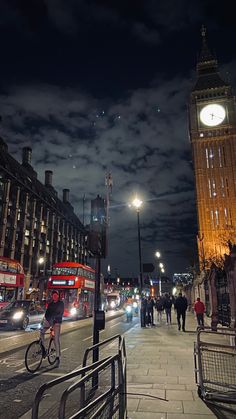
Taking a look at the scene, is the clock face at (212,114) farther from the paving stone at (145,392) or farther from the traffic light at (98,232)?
the paving stone at (145,392)

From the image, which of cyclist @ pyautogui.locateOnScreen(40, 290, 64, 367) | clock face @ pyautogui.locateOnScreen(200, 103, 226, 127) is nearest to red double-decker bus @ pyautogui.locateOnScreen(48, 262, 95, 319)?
cyclist @ pyautogui.locateOnScreen(40, 290, 64, 367)

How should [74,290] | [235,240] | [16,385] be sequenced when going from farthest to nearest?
1. [235,240]
2. [74,290]
3. [16,385]

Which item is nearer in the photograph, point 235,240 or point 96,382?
point 96,382

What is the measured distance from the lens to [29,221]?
62.3 metres

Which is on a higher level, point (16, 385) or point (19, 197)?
point (19, 197)

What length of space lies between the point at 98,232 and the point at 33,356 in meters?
3.97

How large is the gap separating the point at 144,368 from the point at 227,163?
81103 mm

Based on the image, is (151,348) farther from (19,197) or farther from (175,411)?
(19,197)

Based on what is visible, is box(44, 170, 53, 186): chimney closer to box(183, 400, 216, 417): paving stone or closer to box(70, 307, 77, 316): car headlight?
box(70, 307, 77, 316): car headlight

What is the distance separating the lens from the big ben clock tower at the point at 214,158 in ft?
258

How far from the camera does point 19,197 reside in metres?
59.5

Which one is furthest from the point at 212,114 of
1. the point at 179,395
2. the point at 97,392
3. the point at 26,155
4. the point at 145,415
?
the point at 145,415

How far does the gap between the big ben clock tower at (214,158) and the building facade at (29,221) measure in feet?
113

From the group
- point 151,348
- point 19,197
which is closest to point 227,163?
point 19,197
